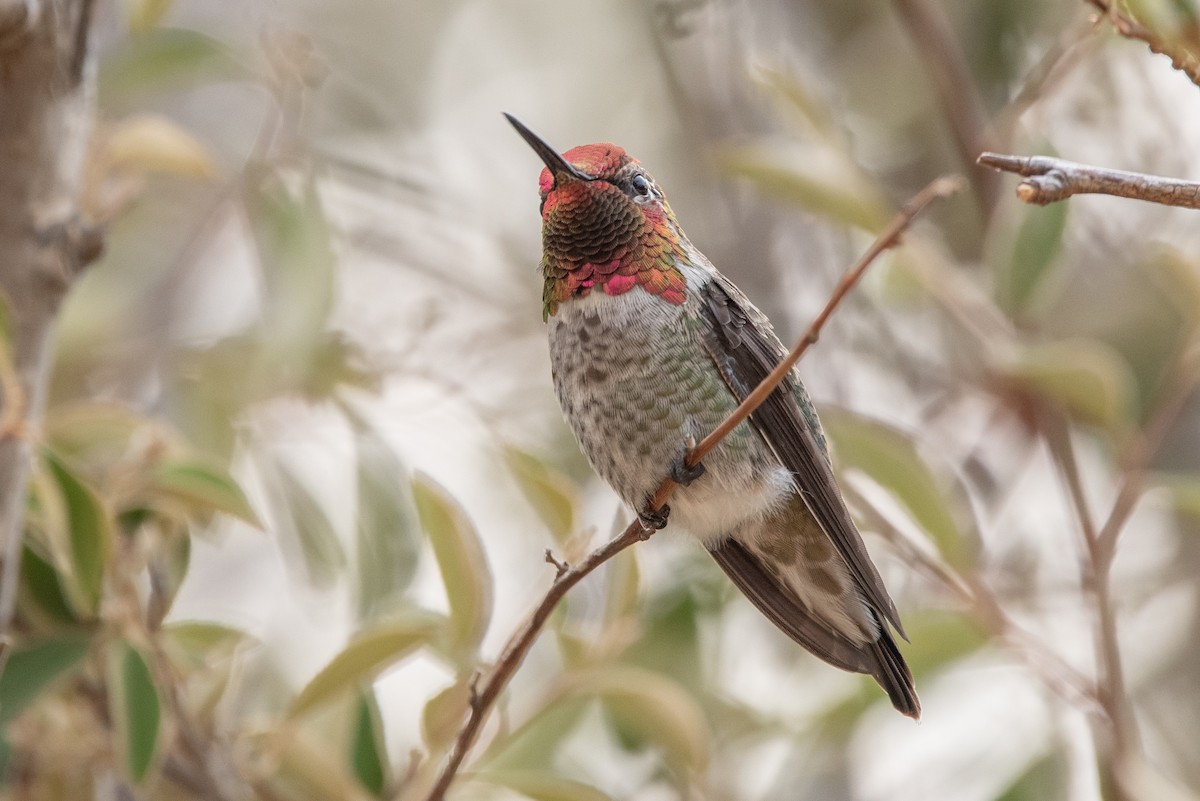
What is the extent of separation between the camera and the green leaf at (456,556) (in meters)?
1.89

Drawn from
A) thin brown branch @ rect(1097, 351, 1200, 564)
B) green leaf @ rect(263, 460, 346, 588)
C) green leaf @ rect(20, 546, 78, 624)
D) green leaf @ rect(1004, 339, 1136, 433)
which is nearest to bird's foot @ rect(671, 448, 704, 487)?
green leaf @ rect(1004, 339, 1136, 433)

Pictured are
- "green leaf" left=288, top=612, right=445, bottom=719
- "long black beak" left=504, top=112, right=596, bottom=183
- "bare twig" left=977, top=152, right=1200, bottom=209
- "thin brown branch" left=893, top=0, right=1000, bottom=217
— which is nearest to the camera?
"bare twig" left=977, top=152, right=1200, bottom=209

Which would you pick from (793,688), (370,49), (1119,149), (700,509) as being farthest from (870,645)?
(370,49)

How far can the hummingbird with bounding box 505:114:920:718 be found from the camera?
196 cm

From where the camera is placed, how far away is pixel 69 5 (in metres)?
1.78

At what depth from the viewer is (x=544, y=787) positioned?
1828mm

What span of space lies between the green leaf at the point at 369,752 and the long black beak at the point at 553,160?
0.81 m

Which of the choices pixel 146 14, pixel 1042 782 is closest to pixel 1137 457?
pixel 1042 782

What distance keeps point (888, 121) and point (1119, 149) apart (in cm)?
68

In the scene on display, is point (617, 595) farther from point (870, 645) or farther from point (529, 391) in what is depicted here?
point (529, 391)

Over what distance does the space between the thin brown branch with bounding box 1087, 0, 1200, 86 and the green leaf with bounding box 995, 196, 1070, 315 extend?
57 centimetres

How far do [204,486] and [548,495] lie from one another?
479mm

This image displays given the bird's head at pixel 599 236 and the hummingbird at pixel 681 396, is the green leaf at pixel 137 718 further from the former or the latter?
the bird's head at pixel 599 236

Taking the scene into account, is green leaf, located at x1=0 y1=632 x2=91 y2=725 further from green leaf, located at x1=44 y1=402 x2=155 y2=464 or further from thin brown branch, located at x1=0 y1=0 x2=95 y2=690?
green leaf, located at x1=44 y1=402 x2=155 y2=464
